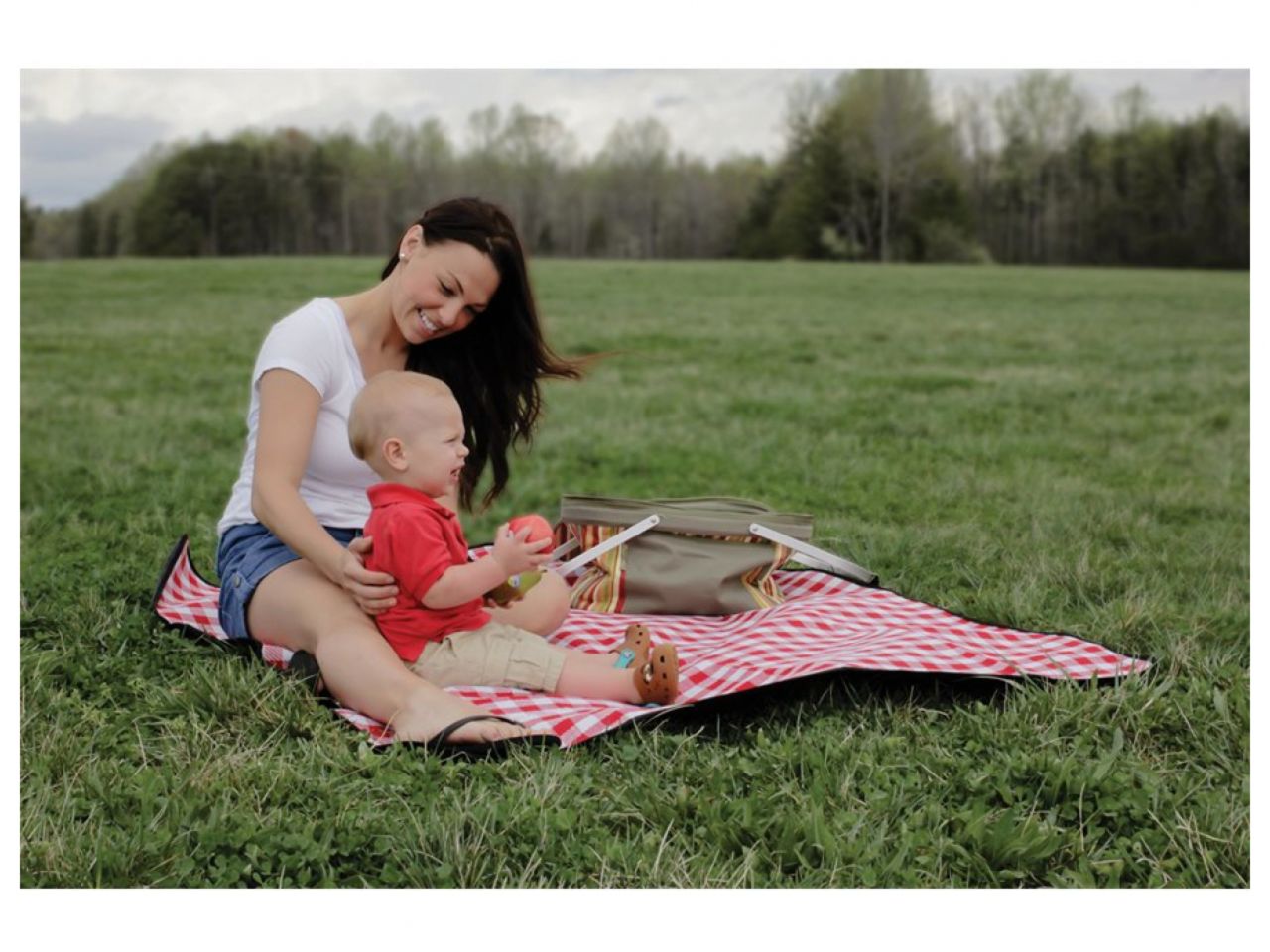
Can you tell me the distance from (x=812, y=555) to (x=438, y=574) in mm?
1231

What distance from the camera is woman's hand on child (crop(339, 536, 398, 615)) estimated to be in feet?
8.57

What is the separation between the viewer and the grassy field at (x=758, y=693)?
205cm

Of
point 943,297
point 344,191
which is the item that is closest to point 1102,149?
point 943,297

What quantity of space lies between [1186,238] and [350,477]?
10.6 m

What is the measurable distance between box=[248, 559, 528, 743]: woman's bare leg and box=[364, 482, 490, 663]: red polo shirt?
79 mm

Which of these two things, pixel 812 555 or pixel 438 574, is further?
pixel 812 555

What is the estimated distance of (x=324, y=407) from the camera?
2980 mm

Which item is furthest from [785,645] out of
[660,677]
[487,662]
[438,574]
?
[438,574]

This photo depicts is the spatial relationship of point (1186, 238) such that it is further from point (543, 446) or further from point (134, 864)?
point (134, 864)

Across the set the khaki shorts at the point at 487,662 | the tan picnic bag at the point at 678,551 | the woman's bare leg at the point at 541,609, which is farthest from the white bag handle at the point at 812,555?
the khaki shorts at the point at 487,662

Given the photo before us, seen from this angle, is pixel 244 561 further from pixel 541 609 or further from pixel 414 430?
pixel 541 609

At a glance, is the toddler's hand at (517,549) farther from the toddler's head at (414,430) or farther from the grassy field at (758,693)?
the grassy field at (758,693)

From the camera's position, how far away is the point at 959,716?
2.58m

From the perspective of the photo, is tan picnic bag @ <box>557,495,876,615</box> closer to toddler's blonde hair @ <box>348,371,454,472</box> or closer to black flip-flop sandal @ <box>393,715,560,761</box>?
toddler's blonde hair @ <box>348,371,454,472</box>
